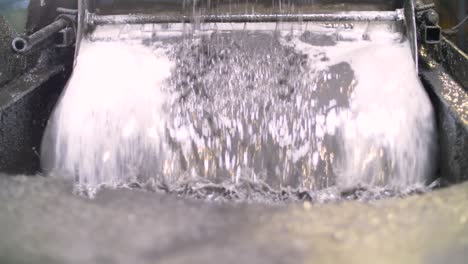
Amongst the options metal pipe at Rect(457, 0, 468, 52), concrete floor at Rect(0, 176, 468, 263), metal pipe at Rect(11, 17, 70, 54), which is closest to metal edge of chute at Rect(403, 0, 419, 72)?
concrete floor at Rect(0, 176, 468, 263)

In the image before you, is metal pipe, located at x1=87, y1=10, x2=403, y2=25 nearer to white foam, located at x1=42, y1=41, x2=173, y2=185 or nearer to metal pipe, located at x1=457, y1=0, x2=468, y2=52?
white foam, located at x1=42, y1=41, x2=173, y2=185

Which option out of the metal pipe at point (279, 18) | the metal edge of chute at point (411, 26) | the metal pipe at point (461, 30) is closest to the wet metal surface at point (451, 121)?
the metal edge of chute at point (411, 26)

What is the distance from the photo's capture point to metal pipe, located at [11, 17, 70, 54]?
2.19m

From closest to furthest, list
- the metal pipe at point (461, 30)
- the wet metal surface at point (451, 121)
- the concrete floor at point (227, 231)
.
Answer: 1. the concrete floor at point (227, 231)
2. the wet metal surface at point (451, 121)
3. the metal pipe at point (461, 30)

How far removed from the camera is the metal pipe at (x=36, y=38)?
2.19m

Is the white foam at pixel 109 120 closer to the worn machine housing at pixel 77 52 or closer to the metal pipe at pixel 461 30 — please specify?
the worn machine housing at pixel 77 52

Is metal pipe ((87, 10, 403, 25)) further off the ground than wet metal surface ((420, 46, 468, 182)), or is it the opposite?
metal pipe ((87, 10, 403, 25))

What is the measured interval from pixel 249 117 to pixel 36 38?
3.16 ft

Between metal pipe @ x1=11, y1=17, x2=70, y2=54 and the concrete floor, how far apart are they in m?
0.88

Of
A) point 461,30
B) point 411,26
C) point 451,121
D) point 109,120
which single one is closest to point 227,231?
point 109,120

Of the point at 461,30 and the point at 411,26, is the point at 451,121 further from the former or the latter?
the point at 461,30

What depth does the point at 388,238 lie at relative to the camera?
3.88ft

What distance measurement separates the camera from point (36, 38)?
229 centimetres

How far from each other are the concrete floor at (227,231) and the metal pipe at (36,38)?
0.88m
